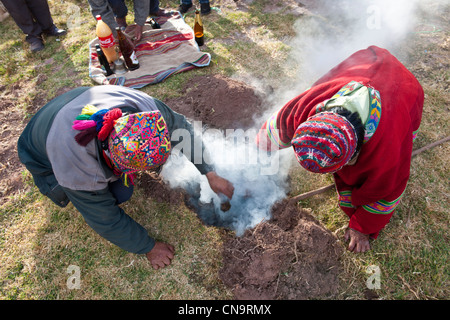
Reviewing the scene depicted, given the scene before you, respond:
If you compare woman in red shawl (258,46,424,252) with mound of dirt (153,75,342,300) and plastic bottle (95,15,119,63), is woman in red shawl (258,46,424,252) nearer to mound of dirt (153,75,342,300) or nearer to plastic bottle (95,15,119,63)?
mound of dirt (153,75,342,300)

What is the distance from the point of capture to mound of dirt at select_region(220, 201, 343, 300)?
226 cm

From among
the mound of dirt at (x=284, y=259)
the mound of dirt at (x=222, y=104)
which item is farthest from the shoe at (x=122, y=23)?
the mound of dirt at (x=284, y=259)

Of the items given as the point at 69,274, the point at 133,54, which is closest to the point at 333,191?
the point at 69,274

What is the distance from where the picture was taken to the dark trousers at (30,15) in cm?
460

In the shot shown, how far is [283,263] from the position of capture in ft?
7.53

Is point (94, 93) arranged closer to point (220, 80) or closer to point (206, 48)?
point (220, 80)

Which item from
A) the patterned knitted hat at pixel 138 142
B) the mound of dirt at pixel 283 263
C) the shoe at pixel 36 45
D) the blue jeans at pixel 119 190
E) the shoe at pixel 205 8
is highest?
the patterned knitted hat at pixel 138 142

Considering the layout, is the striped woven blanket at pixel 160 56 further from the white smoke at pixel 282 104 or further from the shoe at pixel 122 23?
the white smoke at pixel 282 104

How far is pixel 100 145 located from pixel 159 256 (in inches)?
48.3

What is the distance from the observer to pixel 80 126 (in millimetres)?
1690

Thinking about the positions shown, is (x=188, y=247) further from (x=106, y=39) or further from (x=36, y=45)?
(x=36, y=45)

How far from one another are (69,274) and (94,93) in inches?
67.8

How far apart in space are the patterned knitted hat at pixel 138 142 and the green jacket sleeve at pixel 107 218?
1.22ft

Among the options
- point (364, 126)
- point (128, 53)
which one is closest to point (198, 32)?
point (128, 53)
